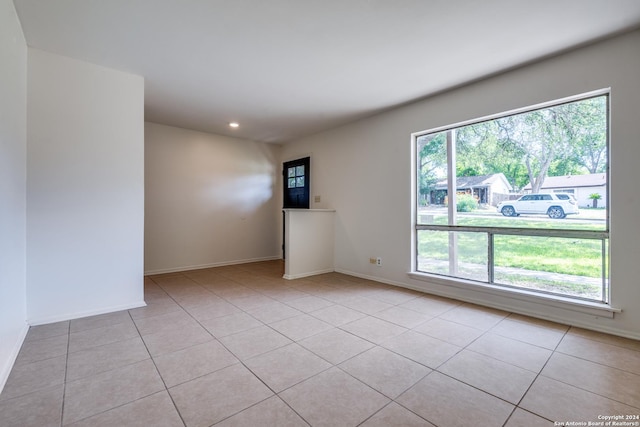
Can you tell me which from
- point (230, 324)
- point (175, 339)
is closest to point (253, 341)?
point (230, 324)

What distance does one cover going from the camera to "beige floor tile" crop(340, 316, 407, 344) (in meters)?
2.44

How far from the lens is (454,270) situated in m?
3.64

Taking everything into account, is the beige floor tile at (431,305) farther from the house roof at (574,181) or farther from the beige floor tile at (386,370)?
the house roof at (574,181)

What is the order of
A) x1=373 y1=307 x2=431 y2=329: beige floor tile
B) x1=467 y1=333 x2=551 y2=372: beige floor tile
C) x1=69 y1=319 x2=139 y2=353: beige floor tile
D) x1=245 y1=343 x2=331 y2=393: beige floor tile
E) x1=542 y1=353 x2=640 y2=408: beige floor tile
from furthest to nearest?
x1=373 y1=307 x2=431 y2=329: beige floor tile < x1=69 y1=319 x2=139 y2=353: beige floor tile < x1=467 y1=333 x2=551 y2=372: beige floor tile < x1=245 y1=343 x2=331 y2=393: beige floor tile < x1=542 y1=353 x2=640 y2=408: beige floor tile

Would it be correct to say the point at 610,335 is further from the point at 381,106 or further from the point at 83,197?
the point at 83,197

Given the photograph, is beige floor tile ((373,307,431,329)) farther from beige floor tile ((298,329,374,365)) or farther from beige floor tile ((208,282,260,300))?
beige floor tile ((208,282,260,300))

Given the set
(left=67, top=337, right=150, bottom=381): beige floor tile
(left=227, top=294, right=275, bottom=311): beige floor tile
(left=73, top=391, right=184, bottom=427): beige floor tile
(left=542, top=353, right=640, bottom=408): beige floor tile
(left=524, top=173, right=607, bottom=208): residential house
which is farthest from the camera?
(left=227, top=294, right=275, bottom=311): beige floor tile

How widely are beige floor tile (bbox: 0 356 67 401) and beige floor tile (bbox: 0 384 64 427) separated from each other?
0.07 metres

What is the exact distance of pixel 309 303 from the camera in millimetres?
3326

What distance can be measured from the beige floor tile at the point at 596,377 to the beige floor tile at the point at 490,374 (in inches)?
8.0

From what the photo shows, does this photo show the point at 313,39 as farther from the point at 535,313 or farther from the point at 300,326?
the point at 535,313

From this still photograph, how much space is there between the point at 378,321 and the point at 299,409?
1415 millimetres

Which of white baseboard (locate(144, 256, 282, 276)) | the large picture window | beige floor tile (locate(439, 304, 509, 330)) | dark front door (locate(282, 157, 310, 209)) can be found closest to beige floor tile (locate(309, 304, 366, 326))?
beige floor tile (locate(439, 304, 509, 330))

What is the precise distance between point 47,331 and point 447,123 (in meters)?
4.61
